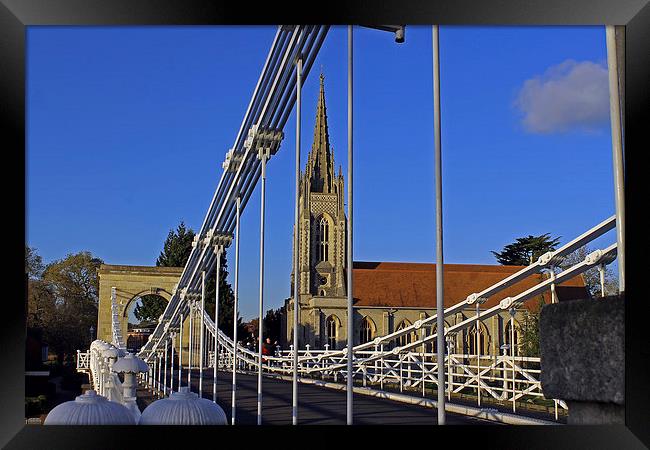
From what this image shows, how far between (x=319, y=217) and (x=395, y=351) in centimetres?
5966

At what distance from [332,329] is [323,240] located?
9759mm

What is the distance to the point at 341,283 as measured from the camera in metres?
77.1

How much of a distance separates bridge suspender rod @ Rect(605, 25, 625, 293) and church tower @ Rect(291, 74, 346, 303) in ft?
241

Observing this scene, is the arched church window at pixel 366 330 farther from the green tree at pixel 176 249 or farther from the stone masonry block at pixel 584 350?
the stone masonry block at pixel 584 350

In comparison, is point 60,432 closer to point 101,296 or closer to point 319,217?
point 101,296

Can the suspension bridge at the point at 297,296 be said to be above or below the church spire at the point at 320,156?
below

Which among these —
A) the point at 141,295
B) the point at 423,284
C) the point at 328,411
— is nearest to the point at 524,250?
the point at 423,284

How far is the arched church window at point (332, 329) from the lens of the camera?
73.1 meters

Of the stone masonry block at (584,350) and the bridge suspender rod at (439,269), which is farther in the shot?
the bridge suspender rod at (439,269)
